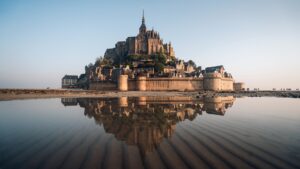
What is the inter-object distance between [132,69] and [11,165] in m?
72.2

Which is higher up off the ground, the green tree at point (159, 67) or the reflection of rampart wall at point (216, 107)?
the green tree at point (159, 67)

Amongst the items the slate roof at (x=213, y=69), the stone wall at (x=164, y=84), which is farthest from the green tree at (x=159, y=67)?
the slate roof at (x=213, y=69)

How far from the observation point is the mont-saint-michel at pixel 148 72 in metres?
67.6

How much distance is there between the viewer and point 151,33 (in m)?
91.6

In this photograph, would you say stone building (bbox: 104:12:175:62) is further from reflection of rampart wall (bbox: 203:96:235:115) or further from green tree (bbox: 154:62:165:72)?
reflection of rampart wall (bbox: 203:96:235:115)

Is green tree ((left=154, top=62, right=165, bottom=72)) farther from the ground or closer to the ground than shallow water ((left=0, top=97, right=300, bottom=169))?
farther from the ground

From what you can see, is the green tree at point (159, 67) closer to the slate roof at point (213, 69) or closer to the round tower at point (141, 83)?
the round tower at point (141, 83)

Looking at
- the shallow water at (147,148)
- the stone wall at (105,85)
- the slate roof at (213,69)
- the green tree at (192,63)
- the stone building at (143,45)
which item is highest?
the stone building at (143,45)

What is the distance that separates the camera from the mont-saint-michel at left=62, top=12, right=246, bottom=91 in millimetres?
67625

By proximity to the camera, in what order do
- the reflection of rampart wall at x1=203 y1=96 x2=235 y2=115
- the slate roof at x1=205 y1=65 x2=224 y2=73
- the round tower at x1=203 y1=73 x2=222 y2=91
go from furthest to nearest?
the slate roof at x1=205 y1=65 x2=224 y2=73
the round tower at x1=203 y1=73 x2=222 y2=91
the reflection of rampart wall at x1=203 y1=96 x2=235 y2=115

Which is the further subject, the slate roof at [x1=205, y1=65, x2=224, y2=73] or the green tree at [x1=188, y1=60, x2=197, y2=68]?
the green tree at [x1=188, y1=60, x2=197, y2=68]

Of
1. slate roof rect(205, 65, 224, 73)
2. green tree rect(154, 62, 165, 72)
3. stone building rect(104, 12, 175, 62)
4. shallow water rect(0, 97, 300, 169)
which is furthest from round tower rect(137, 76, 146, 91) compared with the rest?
shallow water rect(0, 97, 300, 169)

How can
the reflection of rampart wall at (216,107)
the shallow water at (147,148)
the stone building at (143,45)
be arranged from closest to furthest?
the shallow water at (147,148) → the reflection of rampart wall at (216,107) → the stone building at (143,45)

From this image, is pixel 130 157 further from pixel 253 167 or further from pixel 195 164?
pixel 253 167
